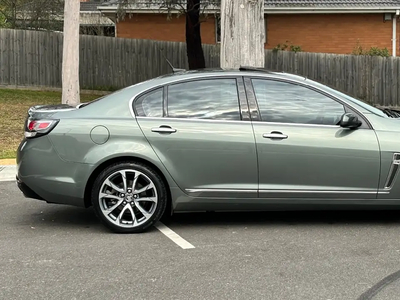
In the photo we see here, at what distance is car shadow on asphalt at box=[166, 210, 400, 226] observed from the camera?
6.25 metres

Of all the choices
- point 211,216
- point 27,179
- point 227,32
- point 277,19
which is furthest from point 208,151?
point 277,19

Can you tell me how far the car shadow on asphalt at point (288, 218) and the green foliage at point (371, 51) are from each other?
53.8 feet

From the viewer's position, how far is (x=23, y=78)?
68.0ft

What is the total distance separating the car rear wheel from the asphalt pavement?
0.52 feet

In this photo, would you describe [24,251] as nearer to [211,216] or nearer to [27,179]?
[27,179]

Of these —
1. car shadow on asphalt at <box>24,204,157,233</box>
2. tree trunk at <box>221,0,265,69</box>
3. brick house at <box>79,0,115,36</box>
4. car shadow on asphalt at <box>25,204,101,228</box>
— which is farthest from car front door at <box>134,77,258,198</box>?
brick house at <box>79,0,115,36</box>

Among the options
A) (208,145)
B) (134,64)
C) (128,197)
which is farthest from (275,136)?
(134,64)

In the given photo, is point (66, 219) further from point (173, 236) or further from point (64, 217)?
point (173, 236)

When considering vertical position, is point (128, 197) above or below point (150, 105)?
below

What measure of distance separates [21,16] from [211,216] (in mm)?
25773

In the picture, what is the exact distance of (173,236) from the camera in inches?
226

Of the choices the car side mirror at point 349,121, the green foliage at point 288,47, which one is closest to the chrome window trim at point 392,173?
the car side mirror at point 349,121

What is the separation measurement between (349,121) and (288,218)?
1.36 meters

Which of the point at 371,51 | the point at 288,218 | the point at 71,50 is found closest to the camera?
the point at 288,218
